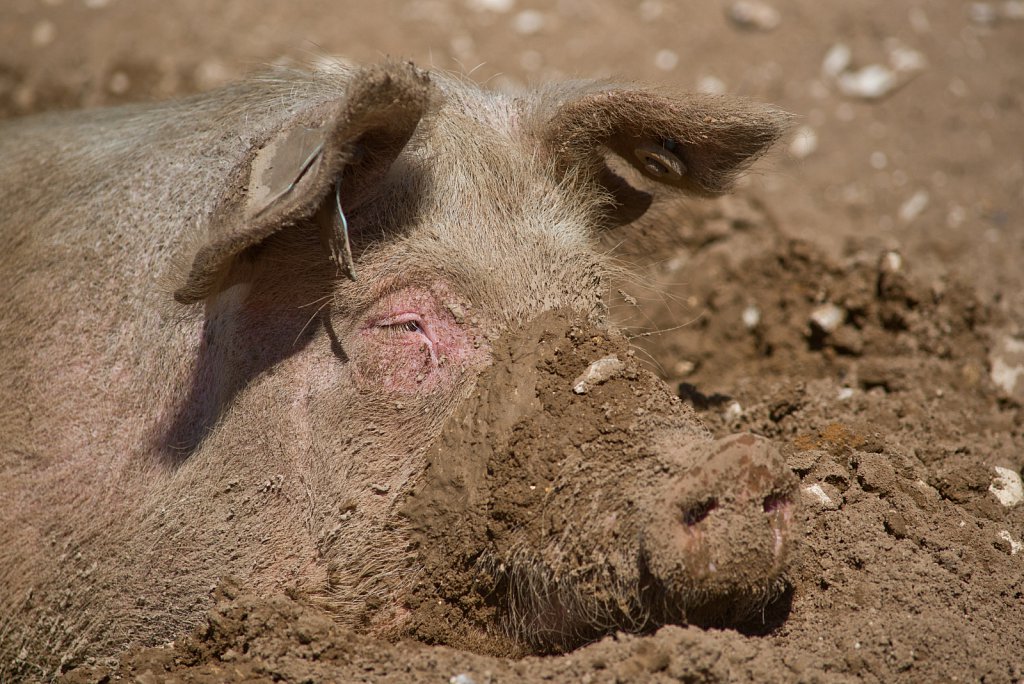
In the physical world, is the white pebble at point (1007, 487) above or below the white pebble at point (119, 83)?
below

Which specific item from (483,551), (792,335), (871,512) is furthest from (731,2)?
(483,551)

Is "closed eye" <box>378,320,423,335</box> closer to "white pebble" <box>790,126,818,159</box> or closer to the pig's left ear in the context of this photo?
the pig's left ear

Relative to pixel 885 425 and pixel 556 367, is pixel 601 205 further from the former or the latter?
pixel 885 425

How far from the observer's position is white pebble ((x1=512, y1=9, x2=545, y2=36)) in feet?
18.5

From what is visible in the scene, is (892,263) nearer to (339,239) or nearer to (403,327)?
(403,327)

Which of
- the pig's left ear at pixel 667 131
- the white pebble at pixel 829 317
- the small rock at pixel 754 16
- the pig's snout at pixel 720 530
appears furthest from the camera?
the small rock at pixel 754 16

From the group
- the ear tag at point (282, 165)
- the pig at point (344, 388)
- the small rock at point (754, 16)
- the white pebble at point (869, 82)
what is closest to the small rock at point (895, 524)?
the pig at point (344, 388)

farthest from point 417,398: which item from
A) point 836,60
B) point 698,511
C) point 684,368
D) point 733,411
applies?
point 836,60

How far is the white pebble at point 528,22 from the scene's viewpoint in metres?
5.64

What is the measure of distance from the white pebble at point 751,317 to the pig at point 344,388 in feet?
4.68

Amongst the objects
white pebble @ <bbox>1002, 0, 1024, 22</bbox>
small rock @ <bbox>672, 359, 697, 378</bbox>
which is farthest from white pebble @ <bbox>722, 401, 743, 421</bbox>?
white pebble @ <bbox>1002, 0, 1024, 22</bbox>

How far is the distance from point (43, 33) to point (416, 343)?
4779 mm

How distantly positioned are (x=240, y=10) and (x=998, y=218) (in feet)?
15.0

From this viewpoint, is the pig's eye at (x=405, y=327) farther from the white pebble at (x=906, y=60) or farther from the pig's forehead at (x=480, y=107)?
the white pebble at (x=906, y=60)
